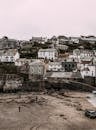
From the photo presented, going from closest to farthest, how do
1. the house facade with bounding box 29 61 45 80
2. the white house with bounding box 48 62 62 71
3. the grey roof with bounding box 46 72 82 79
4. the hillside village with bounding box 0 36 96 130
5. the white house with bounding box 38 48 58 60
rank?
the hillside village with bounding box 0 36 96 130 < the grey roof with bounding box 46 72 82 79 < the house facade with bounding box 29 61 45 80 < the white house with bounding box 48 62 62 71 < the white house with bounding box 38 48 58 60

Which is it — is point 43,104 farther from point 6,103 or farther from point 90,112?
point 90,112

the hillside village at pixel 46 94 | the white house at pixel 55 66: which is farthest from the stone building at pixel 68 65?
the white house at pixel 55 66

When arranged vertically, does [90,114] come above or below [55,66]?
below

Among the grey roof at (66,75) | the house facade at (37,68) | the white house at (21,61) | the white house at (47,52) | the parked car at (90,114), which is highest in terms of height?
the white house at (47,52)

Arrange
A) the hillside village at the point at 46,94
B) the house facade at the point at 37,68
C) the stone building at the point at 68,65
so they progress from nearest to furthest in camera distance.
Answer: the hillside village at the point at 46,94 < the house facade at the point at 37,68 < the stone building at the point at 68,65

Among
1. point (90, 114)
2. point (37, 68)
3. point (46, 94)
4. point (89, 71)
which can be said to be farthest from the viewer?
point (37, 68)

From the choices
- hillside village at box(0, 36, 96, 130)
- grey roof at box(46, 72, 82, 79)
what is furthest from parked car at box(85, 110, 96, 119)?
grey roof at box(46, 72, 82, 79)

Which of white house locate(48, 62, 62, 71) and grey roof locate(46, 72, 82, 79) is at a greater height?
white house locate(48, 62, 62, 71)

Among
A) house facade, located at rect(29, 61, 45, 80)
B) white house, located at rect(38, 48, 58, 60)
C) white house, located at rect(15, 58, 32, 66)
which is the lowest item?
house facade, located at rect(29, 61, 45, 80)

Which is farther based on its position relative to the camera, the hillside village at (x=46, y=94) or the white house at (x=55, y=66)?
the white house at (x=55, y=66)

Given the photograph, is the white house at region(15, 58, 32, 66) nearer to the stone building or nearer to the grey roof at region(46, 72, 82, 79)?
the stone building

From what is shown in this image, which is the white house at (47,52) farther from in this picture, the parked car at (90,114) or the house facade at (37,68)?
the parked car at (90,114)

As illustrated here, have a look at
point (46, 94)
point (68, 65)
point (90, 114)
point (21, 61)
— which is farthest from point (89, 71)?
point (90, 114)

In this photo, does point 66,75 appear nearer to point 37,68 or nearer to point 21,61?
point 37,68
